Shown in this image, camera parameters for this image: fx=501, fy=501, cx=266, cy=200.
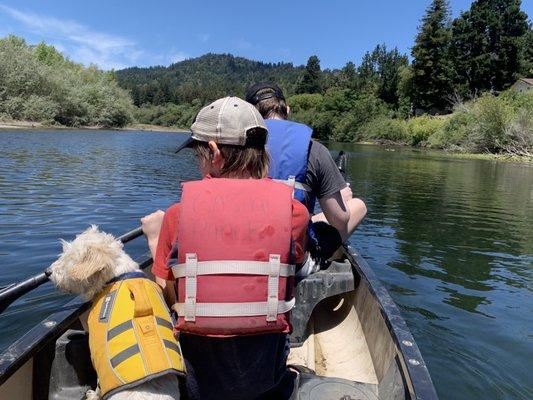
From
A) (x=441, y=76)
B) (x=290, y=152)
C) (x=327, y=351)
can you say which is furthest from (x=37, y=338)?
(x=441, y=76)

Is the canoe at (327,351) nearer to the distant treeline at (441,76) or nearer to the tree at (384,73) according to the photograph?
the distant treeline at (441,76)

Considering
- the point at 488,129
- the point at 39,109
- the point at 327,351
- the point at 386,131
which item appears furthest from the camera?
the point at 386,131

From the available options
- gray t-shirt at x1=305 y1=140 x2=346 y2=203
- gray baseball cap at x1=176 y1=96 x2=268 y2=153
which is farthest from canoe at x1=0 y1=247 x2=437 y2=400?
gray baseball cap at x1=176 y1=96 x2=268 y2=153

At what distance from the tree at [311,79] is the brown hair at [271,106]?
379 ft

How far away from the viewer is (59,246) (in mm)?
8461

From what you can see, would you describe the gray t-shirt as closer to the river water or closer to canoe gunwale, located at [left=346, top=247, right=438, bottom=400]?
canoe gunwale, located at [left=346, top=247, right=438, bottom=400]

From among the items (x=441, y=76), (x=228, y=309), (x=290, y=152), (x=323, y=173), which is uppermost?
(x=441, y=76)

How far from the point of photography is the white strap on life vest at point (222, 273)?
78.4 inches

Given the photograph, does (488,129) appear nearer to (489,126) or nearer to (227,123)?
(489,126)

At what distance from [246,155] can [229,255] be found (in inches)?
17.2

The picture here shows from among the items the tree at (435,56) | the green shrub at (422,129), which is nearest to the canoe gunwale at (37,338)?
the green shrub at (422,129)

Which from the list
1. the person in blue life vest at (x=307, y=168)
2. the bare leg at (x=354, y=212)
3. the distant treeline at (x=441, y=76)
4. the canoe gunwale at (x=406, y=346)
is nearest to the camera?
the canoe gunwale at (x=406, y=346)

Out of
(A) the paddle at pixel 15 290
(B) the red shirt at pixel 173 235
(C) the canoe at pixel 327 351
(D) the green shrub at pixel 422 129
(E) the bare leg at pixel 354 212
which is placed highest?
(D) the green shrub at pixel 422 129

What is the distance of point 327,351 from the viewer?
13.9 feet
